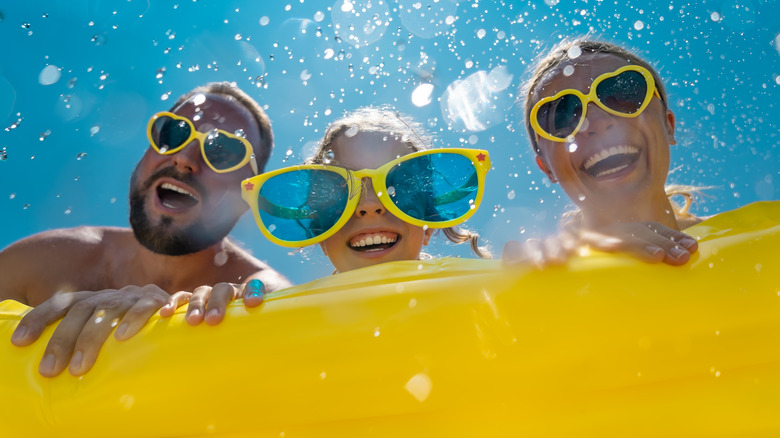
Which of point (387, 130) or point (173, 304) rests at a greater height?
point (387, 130)

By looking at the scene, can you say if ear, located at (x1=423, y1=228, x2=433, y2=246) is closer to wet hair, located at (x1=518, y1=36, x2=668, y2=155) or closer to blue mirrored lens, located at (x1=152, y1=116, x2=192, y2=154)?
wet hair, located at (x1=518, y1=36, x2=668, y2=155)

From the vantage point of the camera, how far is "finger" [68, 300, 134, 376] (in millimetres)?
1208

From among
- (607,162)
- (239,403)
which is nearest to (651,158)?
(607,162)

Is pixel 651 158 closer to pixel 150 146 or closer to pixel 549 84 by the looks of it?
pixel 549 84

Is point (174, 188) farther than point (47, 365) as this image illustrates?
Yes

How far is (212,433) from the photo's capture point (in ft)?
3.85

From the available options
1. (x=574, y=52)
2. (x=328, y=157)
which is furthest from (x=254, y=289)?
(x=574, y=52)

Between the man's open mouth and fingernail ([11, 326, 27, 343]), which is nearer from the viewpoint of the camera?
fingernail ([11, 326, 27, 343])

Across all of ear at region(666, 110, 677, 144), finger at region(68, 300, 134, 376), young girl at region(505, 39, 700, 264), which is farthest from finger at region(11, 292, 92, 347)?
ear at region(666, 110, 677, 144)

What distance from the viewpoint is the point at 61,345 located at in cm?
124

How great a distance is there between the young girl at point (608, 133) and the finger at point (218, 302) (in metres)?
2.49

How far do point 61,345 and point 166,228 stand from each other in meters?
3.37

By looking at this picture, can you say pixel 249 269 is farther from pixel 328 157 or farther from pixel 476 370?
pixel 476 370

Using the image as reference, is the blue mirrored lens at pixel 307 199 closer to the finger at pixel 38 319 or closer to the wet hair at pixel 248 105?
the finger at pixel 38 319
